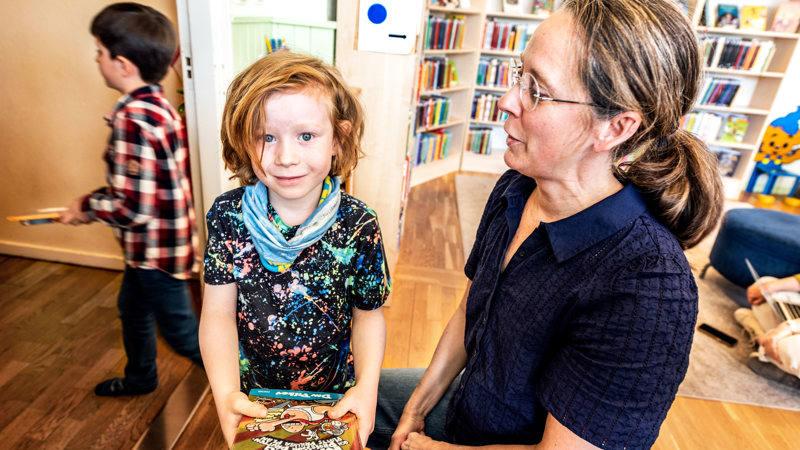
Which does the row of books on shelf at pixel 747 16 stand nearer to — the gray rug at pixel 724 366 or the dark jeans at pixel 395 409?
the gray rug at pixel 724 366

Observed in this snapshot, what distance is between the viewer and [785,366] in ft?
6.32

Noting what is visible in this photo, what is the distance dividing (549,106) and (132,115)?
Answer: 1076mm

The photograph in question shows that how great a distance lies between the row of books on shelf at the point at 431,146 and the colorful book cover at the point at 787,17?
3.16 metres

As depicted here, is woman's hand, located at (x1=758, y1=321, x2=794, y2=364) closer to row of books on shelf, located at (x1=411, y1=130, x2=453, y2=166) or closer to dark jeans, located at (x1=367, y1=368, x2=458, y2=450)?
dark jeans, located at (x1=367, y1=368, x2=458, y2=450)

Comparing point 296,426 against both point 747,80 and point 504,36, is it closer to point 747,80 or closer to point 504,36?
point 504,36

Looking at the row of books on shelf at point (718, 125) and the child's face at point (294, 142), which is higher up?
the child's face at point (294, 142)

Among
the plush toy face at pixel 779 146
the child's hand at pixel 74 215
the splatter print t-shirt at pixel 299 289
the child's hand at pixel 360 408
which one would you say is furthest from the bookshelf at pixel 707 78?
the child's hand at pixel 360 408

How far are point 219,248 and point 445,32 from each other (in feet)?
12.3

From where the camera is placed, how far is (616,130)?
72 cm

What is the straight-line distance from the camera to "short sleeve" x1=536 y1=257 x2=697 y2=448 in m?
0.64

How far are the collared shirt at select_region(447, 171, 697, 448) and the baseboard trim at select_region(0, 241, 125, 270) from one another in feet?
7.01

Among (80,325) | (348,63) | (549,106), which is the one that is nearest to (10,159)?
(80,325)

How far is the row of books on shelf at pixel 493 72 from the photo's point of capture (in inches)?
183

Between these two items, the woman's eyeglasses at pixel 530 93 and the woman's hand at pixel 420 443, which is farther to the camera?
the woman's hand at pixel 420 443
